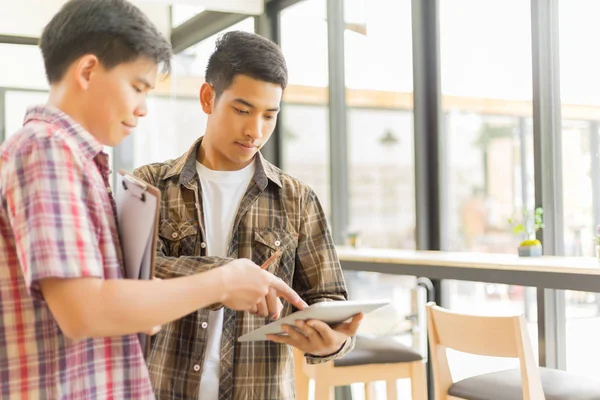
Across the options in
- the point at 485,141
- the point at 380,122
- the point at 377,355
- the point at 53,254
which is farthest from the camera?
the point at 380,122

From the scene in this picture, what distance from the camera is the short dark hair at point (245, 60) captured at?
1.56 metres

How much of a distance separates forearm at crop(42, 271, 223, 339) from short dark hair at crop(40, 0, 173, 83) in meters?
0.31

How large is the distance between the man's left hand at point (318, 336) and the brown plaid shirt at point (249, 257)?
0.18ft

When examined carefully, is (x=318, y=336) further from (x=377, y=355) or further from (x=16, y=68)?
(x=16, y=68)

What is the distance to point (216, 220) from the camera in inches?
61.2

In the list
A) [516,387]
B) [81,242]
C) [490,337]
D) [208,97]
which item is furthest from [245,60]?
[516,387]

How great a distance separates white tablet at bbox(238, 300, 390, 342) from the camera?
132 cm

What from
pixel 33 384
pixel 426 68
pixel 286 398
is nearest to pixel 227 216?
pixel 286 398

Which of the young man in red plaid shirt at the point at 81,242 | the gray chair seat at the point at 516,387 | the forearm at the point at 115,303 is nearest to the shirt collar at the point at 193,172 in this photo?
the young man in red plaid shirt at the point at 81,242

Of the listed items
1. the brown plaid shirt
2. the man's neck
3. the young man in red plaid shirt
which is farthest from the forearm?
the man's neck

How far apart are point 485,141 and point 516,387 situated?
155 cm

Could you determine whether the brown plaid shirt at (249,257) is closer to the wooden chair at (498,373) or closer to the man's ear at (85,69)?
the man's ear at (85,69)

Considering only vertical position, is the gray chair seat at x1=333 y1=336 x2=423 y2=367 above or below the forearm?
below

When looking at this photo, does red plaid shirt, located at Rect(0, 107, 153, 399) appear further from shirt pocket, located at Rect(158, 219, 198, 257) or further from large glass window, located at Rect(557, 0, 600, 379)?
large glass window, located at Rect(557, 0, 600, 379)
